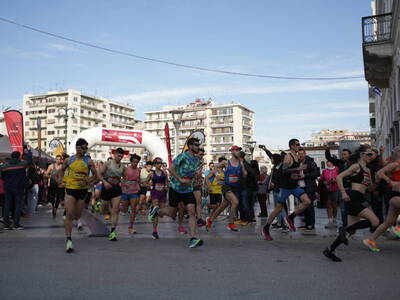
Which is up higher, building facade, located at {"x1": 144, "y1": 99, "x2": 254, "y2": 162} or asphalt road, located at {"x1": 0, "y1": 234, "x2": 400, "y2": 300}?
building facade, located at {"x1": 144, "y1": 99, "x2": 254, "y2": 162}

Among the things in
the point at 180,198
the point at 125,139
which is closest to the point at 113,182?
the point at 180,198

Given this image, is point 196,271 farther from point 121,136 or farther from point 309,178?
point 121,136

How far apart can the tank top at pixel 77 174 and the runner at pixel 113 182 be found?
0.68 m

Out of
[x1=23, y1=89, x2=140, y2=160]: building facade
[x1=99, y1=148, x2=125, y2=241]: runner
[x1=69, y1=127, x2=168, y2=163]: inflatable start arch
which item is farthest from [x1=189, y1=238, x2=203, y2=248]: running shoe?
[x1=23, y1=89, x2=140, y2=160]: building facade

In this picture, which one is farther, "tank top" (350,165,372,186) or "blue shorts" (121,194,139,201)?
"blue shorts" (121,194,139,201)

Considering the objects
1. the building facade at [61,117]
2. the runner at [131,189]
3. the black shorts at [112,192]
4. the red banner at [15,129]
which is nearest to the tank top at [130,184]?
the runner at [131,189]

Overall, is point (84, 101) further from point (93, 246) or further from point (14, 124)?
point (93, 246)

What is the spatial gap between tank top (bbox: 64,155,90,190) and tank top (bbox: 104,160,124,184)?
1.29 meters

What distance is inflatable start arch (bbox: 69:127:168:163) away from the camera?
26.5 metres

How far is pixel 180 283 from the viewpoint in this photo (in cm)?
525

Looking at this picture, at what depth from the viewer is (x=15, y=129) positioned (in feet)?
63.5

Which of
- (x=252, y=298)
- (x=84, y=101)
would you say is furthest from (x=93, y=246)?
(x=84, y=101)

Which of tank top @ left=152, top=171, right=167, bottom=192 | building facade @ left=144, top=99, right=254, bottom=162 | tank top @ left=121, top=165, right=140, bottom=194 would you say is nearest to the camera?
tank top @ left=121, top=165, right=140, bottom=194

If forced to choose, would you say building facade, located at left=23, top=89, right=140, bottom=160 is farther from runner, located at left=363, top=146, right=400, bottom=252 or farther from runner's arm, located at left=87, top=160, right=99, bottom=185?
runner, located at left=363, top=146, right=400, bottom=252
